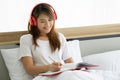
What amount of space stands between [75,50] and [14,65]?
0.54 m

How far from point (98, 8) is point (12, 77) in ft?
3.48

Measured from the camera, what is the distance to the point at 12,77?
2.00m

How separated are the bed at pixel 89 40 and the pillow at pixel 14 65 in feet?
0.19

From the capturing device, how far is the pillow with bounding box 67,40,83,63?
7.22 ft

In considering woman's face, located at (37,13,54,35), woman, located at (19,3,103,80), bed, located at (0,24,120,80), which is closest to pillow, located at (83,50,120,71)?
bed, located at (0,24,120,80)

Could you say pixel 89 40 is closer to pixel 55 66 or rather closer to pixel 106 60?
pixel 106 60

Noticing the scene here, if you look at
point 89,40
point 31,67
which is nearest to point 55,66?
point 31,67

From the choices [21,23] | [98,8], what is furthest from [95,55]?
[21,23]

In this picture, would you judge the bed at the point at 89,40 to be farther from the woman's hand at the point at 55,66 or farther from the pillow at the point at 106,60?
the woman's hand at the point at 55,66

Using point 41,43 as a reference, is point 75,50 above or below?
below

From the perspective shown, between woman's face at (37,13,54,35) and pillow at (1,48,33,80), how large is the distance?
0.28 meters

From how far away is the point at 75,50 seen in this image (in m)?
2.26

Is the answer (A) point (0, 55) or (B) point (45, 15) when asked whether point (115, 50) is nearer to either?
(B) point (45, 15)

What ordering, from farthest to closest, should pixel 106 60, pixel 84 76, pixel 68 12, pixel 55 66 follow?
pixel 68 12
pixel 106 60
pixel 55 66
pixel 84 76
